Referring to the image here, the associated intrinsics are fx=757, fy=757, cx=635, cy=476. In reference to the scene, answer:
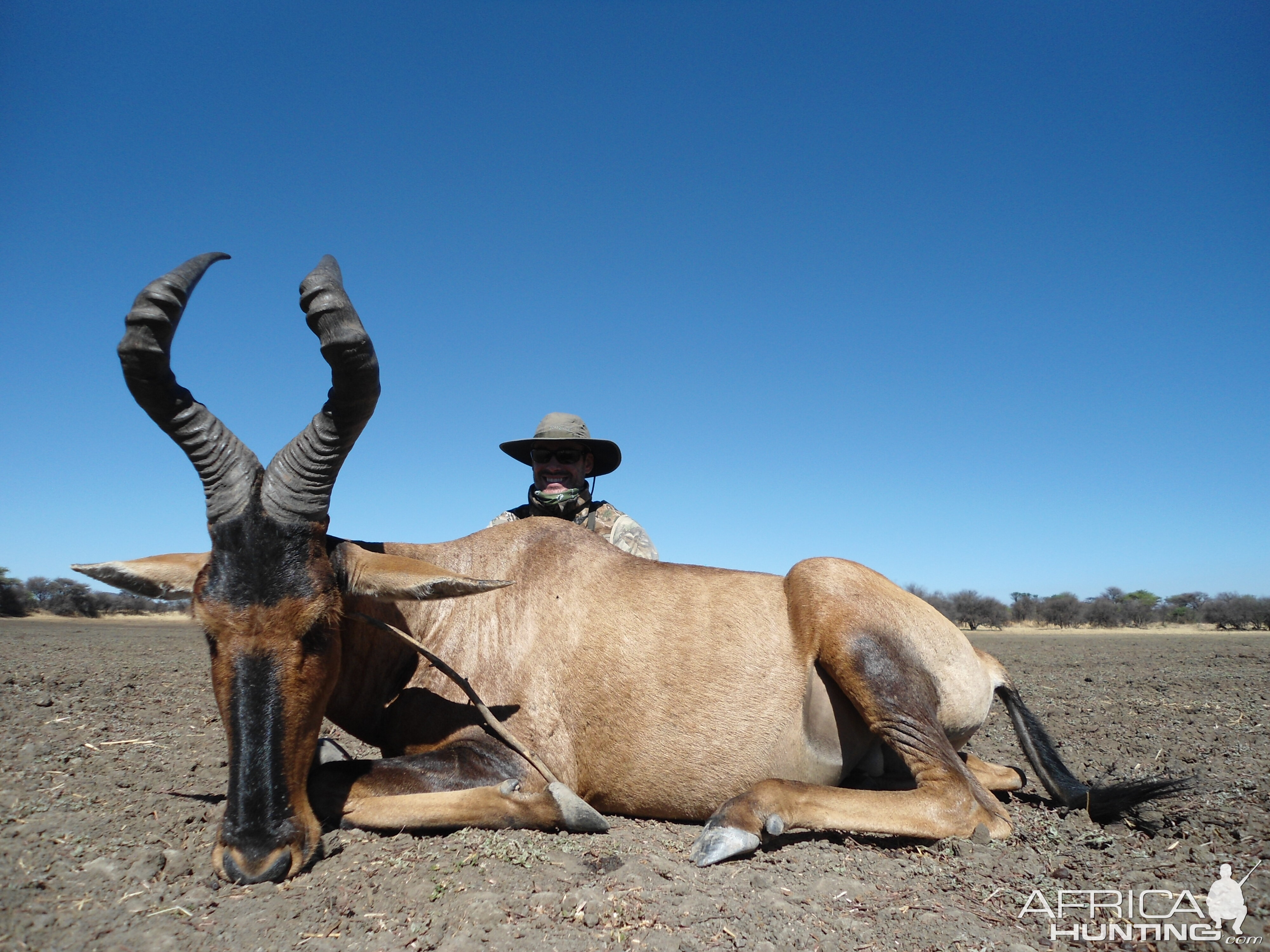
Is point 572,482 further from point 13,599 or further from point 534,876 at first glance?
point 13,599

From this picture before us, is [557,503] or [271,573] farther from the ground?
[557,503]

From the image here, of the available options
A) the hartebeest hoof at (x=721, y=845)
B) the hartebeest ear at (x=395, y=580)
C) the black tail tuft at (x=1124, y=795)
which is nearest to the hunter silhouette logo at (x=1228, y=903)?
the black tail tuft at (x=1124, y=795)

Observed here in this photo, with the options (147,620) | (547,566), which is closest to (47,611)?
(147,620)

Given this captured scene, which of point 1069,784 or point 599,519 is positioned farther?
point 599,519

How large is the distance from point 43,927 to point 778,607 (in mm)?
3905

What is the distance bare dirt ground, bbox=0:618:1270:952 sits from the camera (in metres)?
2.89

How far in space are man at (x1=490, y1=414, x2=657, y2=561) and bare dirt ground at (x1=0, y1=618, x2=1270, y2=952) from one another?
3836 mm

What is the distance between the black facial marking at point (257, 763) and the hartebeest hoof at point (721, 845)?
1.93 metres

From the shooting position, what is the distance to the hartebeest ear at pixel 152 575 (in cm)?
422

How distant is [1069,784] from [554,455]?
5.74 m

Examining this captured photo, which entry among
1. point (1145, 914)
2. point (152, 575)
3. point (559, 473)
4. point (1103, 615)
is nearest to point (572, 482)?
point (559, 473)

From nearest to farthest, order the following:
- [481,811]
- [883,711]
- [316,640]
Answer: [316,640], [481,811], [883,711]

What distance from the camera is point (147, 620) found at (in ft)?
120

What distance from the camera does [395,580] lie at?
3996 mm
